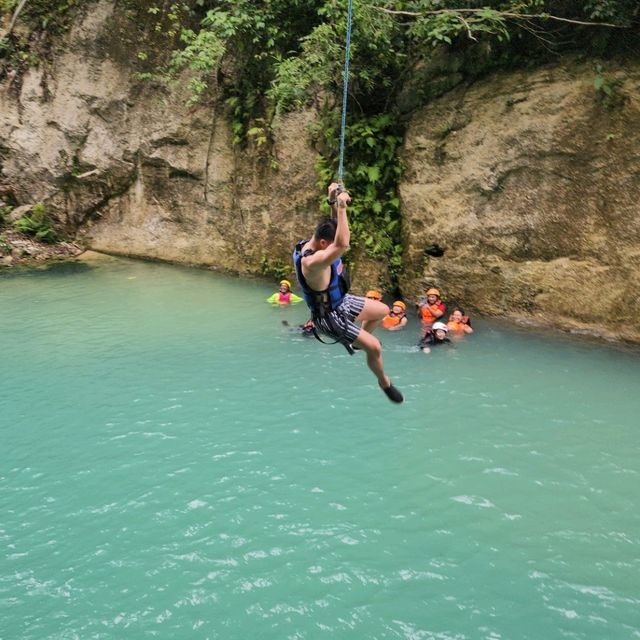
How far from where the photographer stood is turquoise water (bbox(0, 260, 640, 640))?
4.83 metres

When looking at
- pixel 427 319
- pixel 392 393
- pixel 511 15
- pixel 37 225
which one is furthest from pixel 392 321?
pixel 37 225

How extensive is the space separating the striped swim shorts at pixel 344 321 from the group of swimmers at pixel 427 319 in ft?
13.5

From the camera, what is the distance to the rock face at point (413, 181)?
419 inches

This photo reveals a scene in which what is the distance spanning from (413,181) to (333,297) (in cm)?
728

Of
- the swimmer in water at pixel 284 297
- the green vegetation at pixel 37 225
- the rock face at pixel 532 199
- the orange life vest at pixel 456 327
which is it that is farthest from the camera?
the green vegetation at pixel 37 225

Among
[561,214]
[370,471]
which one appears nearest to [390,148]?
[561,214]

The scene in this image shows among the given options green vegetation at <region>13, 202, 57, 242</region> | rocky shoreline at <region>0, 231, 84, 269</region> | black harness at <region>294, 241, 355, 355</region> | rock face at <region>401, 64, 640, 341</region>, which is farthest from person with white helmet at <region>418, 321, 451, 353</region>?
green vegetation at <region>13, 202, 57, 242</region>

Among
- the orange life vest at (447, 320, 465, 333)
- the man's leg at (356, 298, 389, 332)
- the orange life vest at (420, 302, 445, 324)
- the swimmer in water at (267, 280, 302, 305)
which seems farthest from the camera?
the swimmer in water at (267, 280, 302, 305)

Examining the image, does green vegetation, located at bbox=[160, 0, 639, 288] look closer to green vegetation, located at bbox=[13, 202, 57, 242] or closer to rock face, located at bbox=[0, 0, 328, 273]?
rock face, located at bbox=[0, 0, 328, 273]

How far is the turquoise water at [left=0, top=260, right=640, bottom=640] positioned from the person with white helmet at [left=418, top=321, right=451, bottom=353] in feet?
0.97

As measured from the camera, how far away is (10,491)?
6344 millimetres

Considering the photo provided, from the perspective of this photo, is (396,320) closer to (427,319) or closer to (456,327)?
(427,319)

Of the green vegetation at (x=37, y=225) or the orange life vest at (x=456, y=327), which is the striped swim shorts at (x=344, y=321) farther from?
the green vegetation at (x=37, y=225)

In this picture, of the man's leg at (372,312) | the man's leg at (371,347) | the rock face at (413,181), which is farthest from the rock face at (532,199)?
the man's leg at (371,347)
